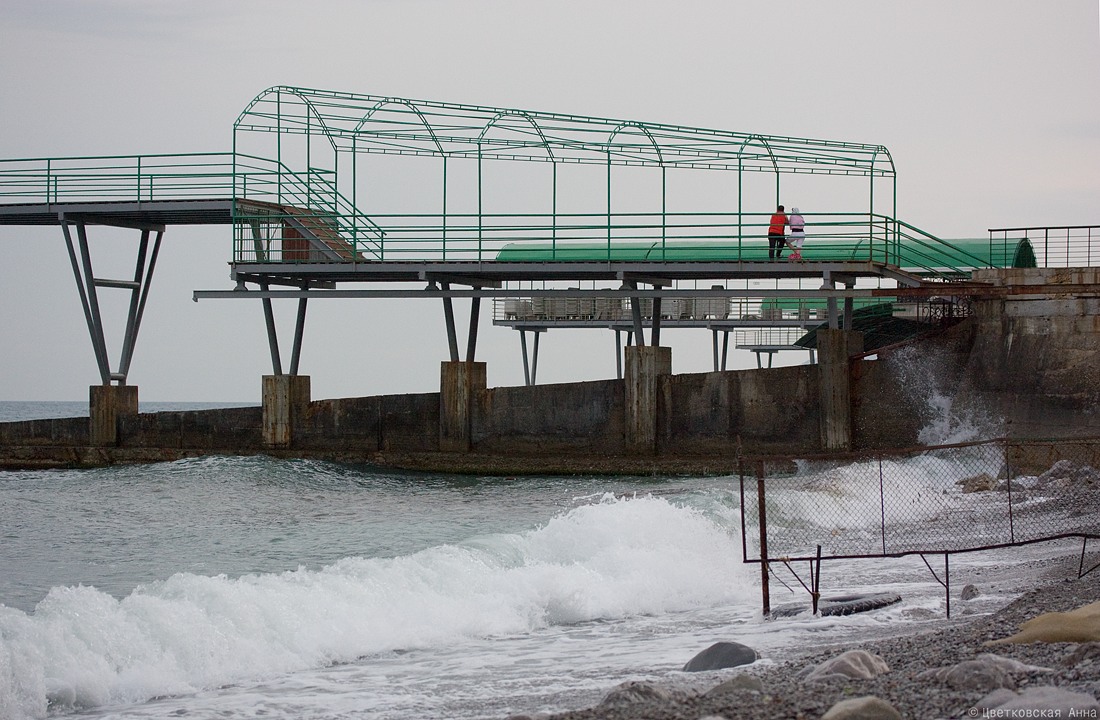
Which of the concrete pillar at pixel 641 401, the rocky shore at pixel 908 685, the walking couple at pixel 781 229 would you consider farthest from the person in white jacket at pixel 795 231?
the rocky shore at pixel 908 685

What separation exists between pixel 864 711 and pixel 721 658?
3.04 m

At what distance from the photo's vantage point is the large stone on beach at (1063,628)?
351 inches

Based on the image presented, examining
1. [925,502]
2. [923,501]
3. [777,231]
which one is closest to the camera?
[925,502]

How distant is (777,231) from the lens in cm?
2856

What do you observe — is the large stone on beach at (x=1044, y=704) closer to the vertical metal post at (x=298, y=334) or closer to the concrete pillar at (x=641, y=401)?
the concrete pillar at (x=641, y=401)

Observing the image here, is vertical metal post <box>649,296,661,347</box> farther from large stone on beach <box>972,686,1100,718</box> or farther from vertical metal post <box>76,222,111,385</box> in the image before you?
large stone on beach <box>972,686,1100,718</box>

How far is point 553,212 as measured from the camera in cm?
2912

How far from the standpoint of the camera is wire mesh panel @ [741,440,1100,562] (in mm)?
16969

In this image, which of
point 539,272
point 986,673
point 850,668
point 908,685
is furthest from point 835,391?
point 986,673

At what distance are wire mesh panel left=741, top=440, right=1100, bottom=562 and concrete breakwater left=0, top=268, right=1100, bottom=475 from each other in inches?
38.4

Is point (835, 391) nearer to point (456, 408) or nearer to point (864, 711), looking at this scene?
point (456, 408)

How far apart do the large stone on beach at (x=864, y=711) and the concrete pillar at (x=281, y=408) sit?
2455cm

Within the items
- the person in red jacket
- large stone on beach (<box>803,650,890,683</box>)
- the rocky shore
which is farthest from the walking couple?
large stone on beach (<box>803,650,890,683</box>)

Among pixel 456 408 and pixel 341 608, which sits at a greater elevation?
pixel 456 408
